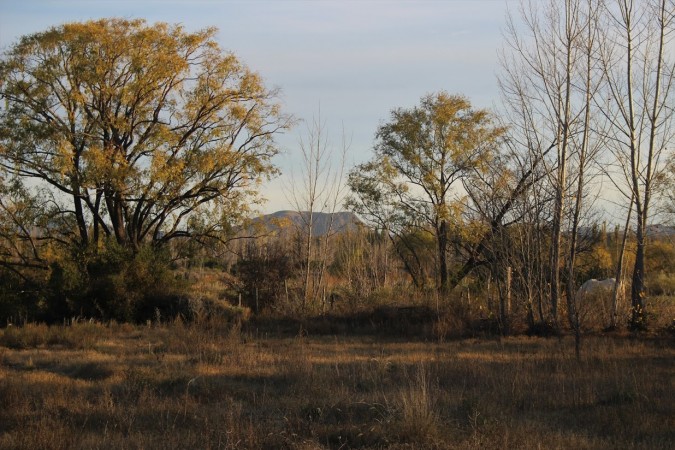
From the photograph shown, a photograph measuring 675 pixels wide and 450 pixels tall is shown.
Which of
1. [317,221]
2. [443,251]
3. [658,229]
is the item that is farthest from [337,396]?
[443,251]

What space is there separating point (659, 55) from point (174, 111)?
1795 centimetres

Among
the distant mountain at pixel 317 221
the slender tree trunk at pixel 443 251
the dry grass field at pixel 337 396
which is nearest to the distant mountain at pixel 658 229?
the dry grass field at pixel 337 396

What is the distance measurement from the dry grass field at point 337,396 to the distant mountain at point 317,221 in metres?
9.38

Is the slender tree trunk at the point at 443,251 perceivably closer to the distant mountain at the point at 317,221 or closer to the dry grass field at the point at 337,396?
the distant mountain at the point at 317,221

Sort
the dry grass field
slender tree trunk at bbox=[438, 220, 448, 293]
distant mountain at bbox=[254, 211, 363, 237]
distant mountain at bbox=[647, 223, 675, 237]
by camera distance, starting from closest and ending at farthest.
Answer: the dry grass field, distant mountain at bbox=[647, 223, 675, 237], distant mountain at bbox=[254, 211, 363, 237], slender tree trunk at bbox=[438, 220, 448, 293]

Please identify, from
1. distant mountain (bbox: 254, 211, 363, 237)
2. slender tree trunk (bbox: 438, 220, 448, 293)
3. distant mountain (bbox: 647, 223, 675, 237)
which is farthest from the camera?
slender tree trunk (bbox: 438, 220, 448, 293)

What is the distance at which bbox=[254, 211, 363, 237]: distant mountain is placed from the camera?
75.9 feet

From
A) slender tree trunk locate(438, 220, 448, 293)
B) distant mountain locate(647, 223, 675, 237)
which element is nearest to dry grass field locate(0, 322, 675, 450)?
distant mountain locate(647, 223, 675, 237)

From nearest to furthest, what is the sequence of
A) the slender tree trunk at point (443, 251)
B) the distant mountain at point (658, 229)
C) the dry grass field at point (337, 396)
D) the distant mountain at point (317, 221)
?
the dry grass field at point (337, 396) < the distant mountain at point (658, 229) < the distant mountain at point (317, 221) < the slender tree trunk at point (443, 251)

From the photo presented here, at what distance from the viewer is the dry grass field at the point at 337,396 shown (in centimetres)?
647

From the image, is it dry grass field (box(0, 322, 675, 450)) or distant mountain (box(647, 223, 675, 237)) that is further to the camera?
distant mountain (box(647, 223, 675, 237))

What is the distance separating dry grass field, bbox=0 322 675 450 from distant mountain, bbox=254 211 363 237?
9.38m

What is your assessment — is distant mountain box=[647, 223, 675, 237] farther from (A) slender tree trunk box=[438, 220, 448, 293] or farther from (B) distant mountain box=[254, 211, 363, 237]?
(B) distant mountain box=[254, 211, 363, 237]

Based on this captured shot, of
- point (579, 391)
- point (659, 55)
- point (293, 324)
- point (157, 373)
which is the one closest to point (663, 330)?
point (659, 55)
